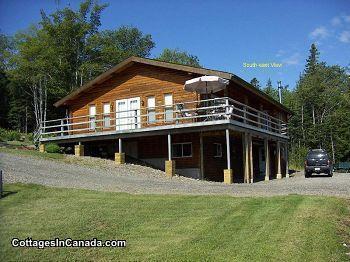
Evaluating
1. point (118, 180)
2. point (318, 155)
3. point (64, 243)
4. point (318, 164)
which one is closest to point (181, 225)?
point (64, 243)

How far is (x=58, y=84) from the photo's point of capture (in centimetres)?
4862

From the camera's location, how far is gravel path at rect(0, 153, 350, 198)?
14.8m

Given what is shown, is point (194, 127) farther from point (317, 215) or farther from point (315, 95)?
point (315, 95)

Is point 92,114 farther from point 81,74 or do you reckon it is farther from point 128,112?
point 81,74

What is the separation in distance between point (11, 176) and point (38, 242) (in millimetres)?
8151

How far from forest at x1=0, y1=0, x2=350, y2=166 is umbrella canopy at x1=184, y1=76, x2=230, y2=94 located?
92.4ft

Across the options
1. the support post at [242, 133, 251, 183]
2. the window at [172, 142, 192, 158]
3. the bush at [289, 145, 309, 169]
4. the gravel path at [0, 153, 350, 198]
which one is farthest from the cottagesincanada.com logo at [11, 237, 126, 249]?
the bush at [289, 145, 309, 169]

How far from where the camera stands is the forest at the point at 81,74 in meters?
47.9

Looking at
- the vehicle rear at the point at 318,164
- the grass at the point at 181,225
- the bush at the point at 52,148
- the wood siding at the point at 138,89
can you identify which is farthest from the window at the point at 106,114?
the grass at the point at 181,225

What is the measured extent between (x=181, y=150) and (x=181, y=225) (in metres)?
16.3

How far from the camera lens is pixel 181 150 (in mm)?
25625

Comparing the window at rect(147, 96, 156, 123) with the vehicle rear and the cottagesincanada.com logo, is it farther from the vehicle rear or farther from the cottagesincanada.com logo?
the cottagesincanada.com logo

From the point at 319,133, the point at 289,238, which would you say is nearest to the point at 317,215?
the point at 289,238

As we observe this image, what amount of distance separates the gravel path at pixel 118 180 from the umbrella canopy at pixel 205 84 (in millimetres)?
5027
